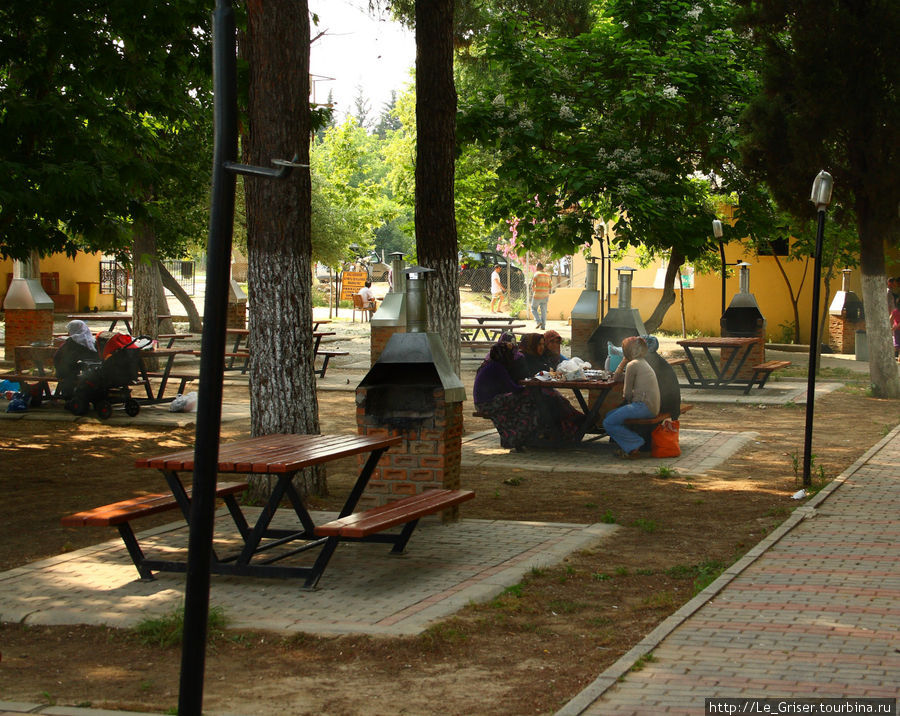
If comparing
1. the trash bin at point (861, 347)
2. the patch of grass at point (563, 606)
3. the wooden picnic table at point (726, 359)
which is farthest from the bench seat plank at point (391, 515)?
the trash bin at point (861, 347)

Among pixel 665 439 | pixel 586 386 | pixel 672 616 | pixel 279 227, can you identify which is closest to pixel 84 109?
pixel 279 227

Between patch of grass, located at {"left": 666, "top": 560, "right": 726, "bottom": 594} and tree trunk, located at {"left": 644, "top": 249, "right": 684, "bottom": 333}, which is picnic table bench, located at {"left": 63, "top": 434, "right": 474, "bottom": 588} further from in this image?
tree trunk, located at {"left": 644, "top": 249, "right": 684, "bottom": 333}

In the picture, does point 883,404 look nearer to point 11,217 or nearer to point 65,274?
point 11,217

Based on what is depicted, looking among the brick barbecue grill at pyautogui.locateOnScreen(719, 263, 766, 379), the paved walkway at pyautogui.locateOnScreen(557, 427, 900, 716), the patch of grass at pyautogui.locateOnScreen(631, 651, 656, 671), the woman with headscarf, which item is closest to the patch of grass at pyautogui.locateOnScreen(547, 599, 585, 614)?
the paved walkway at pyautogui.locateOnScreen(557, 427, 900, 716)

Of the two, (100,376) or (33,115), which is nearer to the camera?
(33,115)

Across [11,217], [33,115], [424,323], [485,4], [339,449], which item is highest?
[485,4]

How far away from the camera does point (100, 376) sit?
1349 centimetres

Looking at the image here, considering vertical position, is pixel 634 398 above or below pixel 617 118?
below

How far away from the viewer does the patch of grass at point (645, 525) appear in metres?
7.86

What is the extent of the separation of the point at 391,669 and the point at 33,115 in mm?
5858

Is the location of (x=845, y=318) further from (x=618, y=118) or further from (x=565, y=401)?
(x=565, y=401)

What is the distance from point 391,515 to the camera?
20.5ft

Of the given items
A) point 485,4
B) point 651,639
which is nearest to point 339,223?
point 485,4

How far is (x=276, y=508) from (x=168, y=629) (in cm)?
136
